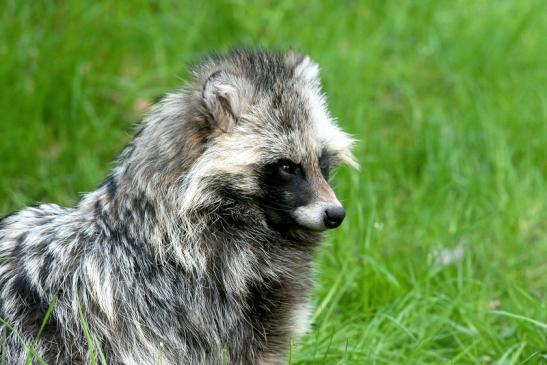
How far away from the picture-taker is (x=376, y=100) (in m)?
7.30

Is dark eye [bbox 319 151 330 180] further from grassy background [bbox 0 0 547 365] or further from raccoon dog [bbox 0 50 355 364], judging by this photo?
grassy background [bbox 0 0 547 365]

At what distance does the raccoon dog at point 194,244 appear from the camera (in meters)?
3.91

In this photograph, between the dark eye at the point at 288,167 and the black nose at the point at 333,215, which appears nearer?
the black nose at the point at 333,215

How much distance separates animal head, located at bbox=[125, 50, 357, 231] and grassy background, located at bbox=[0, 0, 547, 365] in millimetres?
911

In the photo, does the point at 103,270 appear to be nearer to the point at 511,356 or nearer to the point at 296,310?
the point at 296,310

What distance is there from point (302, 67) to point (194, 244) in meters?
0.91

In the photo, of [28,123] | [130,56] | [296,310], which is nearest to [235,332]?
[296,310]

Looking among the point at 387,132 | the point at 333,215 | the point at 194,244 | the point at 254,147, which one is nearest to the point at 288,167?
the point at 254,147

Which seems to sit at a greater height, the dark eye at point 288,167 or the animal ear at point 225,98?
the animal ear at point 225,98

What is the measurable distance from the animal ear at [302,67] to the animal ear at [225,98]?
28cm

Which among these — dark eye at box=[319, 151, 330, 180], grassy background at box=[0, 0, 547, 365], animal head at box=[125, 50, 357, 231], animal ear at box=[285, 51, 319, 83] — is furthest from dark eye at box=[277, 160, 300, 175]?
grassy background at box=[0, 0, 547, 365]

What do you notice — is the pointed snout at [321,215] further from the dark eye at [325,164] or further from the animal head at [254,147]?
the dark eye at [325,164]

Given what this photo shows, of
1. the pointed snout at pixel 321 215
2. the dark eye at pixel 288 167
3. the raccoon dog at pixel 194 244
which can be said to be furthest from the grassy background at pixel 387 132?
the dark eye at pixel 288 167

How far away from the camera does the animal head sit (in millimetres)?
3914
